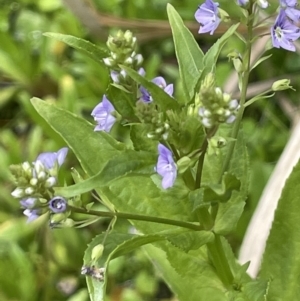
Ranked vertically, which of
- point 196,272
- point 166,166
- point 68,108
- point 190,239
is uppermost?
point 166,166

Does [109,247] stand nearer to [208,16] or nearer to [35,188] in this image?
[35,188]

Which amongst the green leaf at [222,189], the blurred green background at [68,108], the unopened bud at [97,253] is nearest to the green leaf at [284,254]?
the green leaf at [222,189]

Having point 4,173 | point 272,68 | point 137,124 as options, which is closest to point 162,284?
point 4,173

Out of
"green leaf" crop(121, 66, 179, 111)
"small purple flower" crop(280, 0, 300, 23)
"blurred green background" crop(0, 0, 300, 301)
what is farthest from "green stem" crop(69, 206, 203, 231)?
"blurred green background" crop(0, 0, 300, 301)

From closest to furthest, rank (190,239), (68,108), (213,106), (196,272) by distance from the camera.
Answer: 1. (213,106)
2. (190,239)
3. (196,272)
4. (68,108)

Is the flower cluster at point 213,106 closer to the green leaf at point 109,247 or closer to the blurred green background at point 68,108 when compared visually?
the green leaf at point 109,247

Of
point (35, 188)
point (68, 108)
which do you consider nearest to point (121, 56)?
point (35, 188)
